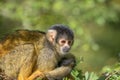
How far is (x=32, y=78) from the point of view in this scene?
27.8ft

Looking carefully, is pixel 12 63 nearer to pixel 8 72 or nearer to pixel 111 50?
pixel 8 72

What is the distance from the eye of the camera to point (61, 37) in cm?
897

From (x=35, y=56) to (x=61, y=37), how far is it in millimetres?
616

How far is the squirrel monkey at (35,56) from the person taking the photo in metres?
8.51

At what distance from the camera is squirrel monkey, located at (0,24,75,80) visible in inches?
335

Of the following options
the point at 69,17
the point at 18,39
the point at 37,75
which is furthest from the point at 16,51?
the point at 69,17

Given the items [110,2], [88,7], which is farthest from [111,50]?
[110,2]

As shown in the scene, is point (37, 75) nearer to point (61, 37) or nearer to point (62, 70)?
point (62, 70)

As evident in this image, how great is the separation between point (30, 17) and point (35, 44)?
7.33 meters

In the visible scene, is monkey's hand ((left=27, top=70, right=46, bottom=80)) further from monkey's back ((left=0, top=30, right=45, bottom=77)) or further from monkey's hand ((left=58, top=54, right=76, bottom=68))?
monkey's hand ((left=58, top=54, right=76, bottom=68))

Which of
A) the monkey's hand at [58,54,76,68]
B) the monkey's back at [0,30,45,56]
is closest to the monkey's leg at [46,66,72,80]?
the monkey's hand at [58,54,76,68]

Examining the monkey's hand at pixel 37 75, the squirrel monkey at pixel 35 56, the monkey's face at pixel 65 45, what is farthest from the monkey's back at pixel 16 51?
the monkey's face at pixel 65 45

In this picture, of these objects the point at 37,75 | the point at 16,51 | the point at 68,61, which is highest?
the point at 16,51

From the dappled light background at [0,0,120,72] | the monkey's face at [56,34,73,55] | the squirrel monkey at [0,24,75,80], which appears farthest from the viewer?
the dappled light background at [0,0,120,72]
